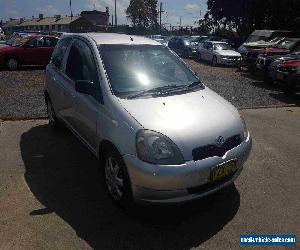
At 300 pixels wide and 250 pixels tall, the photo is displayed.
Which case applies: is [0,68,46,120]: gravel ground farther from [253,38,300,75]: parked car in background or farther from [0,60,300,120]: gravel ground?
[253,38,300,75]: parked car in background

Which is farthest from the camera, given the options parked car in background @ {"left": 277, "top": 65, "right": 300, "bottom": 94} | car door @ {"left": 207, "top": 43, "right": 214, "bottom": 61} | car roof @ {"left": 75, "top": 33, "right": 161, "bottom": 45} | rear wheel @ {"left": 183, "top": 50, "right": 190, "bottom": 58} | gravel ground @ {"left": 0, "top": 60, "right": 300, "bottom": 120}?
rear wheel @ {"left": 183, "top": 50, "right": 190, "bottom": 58}

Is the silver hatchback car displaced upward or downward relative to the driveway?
upward

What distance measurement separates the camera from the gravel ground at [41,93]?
26.8 ft

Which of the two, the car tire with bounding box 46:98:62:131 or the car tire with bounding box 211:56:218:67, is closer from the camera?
the car tire with bounding box 46:98:62:131

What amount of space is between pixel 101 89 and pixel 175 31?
209 feet

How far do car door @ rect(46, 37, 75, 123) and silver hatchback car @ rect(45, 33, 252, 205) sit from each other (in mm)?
50

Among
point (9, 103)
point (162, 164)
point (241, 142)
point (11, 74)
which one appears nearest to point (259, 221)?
point (241, 142)

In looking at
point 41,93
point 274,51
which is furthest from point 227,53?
point 41,93

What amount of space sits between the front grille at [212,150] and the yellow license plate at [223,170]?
127 mm

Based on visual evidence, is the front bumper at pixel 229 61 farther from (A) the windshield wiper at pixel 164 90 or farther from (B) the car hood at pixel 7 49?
(A) the windshield wiper at pixel 164 90

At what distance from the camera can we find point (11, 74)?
1393 centimetres

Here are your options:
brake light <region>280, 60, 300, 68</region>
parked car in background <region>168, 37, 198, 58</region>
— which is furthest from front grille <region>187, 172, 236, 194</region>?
parked car in background <region>168, 37, 198, 58</region>

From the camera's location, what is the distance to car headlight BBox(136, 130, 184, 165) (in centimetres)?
332

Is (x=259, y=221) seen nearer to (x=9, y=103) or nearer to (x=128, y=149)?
(x=128, y=149)
